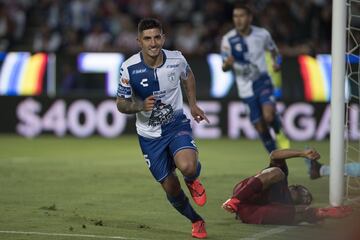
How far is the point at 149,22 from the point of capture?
822cm

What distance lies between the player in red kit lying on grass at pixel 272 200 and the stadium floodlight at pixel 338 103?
0.75 metres

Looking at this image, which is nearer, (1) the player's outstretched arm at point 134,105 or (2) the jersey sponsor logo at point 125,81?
(1) the player's outstretched arm at point 134,105

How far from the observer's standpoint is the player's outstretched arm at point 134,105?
7836 millimetres

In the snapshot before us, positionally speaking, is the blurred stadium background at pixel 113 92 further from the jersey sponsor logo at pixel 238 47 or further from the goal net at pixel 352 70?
the jersey sponsor logo at pixel 238 47

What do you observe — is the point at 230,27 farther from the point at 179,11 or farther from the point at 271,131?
the point at 271,131

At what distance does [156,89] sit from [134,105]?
1.30 feet

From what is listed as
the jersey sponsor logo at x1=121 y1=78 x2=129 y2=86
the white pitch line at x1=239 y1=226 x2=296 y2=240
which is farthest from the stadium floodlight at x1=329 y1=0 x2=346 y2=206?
the jersey sponsor logo at x1=121 y1=78 x2=129 y2=86

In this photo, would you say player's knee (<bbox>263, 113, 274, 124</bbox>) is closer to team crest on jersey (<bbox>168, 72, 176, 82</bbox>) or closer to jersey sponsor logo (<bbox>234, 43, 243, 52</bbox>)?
jersey sponsor logo (<bbox>234, 43, 243, 52</bbox>)

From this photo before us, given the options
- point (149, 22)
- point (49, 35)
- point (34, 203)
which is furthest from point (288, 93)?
point (149, 22)

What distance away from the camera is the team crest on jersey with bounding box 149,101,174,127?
8320 mm

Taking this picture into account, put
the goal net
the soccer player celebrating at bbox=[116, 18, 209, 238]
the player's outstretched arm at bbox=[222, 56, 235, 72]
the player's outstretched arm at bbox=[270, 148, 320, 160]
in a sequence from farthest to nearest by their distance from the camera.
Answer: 1. the player's outstretched arm at bbox=[222, 56, 235, 72]
2. the goal net
3. the player's outstretched arm at bbox=[270, 148, 320, 160]
4. the soccer player celebrating at bbox=[116, 18, 209, 238]

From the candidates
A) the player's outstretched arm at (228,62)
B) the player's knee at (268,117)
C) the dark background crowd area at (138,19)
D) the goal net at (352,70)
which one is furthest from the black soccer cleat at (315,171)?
the dark background crowd area at (138,19)

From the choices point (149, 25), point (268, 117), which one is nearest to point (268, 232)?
point (149, 25)

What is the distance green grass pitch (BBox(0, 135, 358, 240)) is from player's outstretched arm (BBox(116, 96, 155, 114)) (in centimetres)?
113
